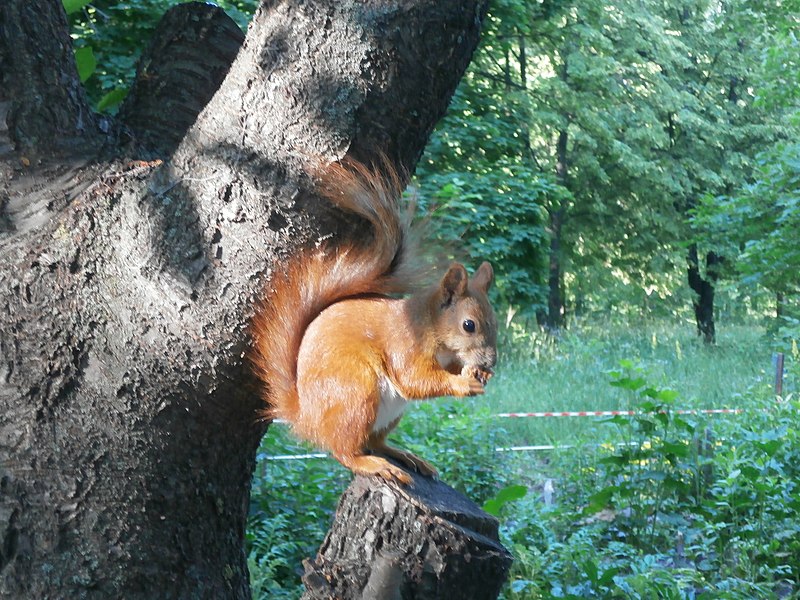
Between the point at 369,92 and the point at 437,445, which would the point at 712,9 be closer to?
the point at 437,445

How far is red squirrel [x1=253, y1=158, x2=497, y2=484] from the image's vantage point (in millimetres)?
1354

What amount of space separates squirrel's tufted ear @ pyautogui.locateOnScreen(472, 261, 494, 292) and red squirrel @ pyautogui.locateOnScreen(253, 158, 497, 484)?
0.03 metres

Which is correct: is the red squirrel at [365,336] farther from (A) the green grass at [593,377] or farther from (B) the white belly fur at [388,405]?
(A) the green grass at [593,377]

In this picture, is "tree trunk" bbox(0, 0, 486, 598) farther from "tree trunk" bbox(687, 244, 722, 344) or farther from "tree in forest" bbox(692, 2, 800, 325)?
"tree trunk" bbox(687, 244, 722, 344)

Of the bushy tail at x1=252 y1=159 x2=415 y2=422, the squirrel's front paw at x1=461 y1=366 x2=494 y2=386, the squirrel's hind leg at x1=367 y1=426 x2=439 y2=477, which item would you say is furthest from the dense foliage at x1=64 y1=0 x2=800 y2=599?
the squirrel's hind leg at x1=367 y1=426 x2=439 y2=477

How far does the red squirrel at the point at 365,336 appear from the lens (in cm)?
135

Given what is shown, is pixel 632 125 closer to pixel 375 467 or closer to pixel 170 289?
pixel 375 467

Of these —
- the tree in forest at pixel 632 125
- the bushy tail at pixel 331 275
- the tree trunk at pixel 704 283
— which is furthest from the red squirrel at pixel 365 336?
the tree trunk at pixel 704 283

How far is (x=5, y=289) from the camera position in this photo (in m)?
1.36

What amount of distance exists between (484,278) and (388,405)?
0.34 m

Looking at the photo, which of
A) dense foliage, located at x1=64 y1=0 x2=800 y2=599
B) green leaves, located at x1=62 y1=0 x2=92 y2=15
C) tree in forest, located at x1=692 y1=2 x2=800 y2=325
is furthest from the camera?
tree in forest, located at x1=692 y1=2 x2=800 y2=325

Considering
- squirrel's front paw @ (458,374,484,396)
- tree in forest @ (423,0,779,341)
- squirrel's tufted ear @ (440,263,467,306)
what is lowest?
squirrel's front paw @ (458,374,484,396)

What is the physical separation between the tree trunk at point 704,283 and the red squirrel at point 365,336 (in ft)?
44.2

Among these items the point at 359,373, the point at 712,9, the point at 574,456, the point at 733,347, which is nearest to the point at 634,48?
the point at 712,9
